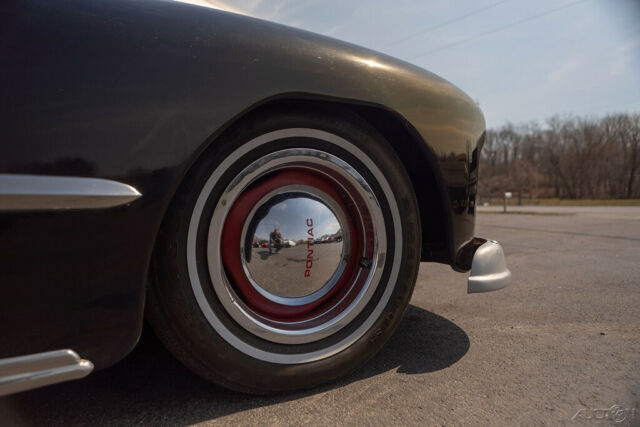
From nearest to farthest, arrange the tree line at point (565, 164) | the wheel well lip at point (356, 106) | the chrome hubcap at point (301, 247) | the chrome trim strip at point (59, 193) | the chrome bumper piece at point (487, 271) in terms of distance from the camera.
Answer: the chrome trim strip at point (59, 193) → the wheel well lip at point (356, 106) → the chrome hubcap at point (301, 247) → the chrome bumper piece at point (487, 271) → the tree line at point (565, 164)

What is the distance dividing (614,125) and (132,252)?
28.2 meters

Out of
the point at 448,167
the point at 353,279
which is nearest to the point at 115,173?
the point at 353,279

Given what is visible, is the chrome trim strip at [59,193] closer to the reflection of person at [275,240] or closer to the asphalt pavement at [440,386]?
the reflection of person at [275,240]

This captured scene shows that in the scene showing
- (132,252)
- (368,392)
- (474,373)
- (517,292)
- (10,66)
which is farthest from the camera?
(517,292)

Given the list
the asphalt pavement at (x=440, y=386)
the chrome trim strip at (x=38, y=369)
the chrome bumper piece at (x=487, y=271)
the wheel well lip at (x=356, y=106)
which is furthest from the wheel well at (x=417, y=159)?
the chrome trim strip at (x=38, y=369)

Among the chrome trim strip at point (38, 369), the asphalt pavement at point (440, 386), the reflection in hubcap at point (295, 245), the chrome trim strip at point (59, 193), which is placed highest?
the chrome trim strip at point (59, 193)

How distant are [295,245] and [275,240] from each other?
72 mm

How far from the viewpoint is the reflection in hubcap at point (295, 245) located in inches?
50.6

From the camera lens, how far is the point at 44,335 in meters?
0.91

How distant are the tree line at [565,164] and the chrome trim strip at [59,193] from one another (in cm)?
2830

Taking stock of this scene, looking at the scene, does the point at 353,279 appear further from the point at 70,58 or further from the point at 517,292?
the point at 517,292

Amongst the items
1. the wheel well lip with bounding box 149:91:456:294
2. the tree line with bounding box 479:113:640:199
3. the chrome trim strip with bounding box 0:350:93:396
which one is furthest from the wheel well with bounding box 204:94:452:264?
the tree line with bounding box 479:113:640:199

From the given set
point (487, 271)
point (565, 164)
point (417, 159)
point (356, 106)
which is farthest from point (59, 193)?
point (565, 164)

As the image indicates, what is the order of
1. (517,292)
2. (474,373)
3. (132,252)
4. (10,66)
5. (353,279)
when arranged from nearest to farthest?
(10,66), (132,252), (474,373), (353,279), (517,292)
